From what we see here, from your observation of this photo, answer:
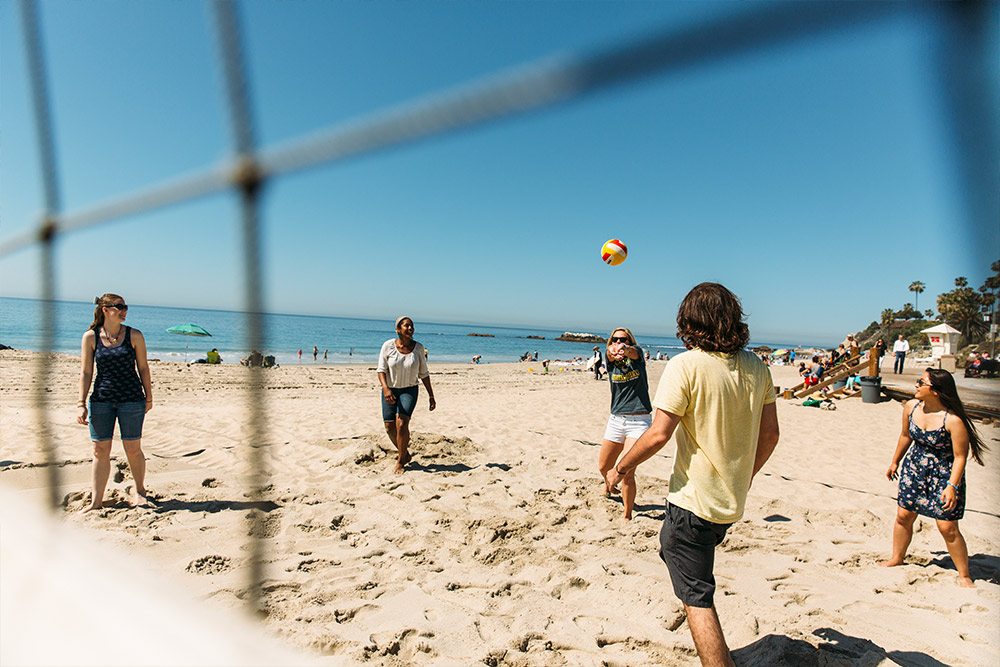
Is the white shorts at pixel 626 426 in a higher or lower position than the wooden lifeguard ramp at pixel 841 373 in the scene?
higher

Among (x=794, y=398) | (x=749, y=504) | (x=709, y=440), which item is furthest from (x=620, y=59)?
(x=794, y=398)

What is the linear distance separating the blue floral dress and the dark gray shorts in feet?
6.21

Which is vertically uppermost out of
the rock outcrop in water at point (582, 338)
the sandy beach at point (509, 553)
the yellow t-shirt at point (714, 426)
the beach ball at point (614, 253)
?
the beach ball at point (614, 253)

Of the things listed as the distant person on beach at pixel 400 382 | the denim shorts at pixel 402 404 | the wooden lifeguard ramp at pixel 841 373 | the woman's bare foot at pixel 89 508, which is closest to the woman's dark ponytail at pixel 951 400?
the distant person on beach at pixel 400 382

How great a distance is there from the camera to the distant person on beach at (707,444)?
171 cm

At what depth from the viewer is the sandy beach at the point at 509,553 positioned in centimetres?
199

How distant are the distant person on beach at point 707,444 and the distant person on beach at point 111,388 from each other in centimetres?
329

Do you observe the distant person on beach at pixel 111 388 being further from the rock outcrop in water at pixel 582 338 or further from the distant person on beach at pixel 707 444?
the rock outcrop in water at pixel 582 338

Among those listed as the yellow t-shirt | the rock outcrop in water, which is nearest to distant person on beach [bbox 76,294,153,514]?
the yellow t-shirt

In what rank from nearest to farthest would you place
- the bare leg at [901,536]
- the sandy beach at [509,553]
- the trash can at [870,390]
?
the sandy beach at [509,553], the bare leg at [901,536], the trash can at [870,390]

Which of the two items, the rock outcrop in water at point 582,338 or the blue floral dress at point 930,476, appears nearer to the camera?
the blue floral dress at point 930,476

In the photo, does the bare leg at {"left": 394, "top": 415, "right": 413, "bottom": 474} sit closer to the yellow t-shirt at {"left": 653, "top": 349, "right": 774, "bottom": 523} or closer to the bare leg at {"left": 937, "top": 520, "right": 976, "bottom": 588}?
the yellow t-shirt at {"left": 653, "top": 349, "right": 774, "bottom": 523}

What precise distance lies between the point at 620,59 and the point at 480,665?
2.00 meters

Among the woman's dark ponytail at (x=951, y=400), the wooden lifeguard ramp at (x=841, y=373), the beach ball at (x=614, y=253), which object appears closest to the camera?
the woman's dark ponytail at (x=951, y=400)
